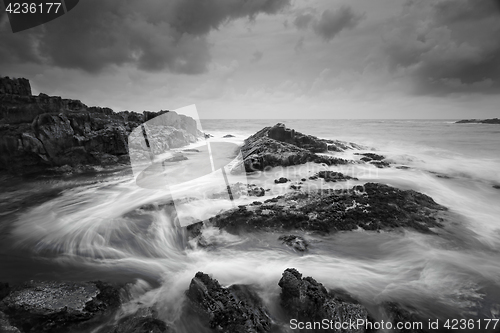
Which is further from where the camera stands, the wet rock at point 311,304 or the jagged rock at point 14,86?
the jagged rock at point 14,86

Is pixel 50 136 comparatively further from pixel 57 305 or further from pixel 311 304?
pixel 311 304

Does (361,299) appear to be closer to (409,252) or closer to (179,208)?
(409,252)

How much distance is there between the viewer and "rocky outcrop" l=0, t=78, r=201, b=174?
46.4 feet

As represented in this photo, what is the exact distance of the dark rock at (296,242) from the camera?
6098mm

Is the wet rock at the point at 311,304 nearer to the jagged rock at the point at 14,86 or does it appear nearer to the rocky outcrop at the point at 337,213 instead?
the rocky outcrop at the point at 337,213

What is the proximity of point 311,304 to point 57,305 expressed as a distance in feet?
A: 16.3

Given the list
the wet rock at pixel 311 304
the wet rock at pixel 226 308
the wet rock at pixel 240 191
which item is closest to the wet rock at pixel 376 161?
the wet rock at pixel 240 191

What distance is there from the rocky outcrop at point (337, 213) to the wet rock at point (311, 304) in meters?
2.61

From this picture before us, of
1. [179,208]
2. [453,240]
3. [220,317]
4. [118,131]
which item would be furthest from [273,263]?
[118,131]

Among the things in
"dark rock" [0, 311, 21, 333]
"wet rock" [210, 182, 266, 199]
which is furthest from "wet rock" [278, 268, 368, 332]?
"wet rock" [210, 182, 266, 199]

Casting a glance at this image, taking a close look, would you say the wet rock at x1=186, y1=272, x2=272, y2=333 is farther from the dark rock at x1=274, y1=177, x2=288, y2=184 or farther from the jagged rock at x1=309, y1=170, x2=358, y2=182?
the jagged rock at x1=309, y1=170, x2=358, y2=182

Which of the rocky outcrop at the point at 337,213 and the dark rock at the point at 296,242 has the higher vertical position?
the rocky outcrop at the point at 337,213

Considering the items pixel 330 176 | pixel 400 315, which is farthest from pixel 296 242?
pixel 330 176

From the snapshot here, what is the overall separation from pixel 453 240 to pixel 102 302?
940 cm
